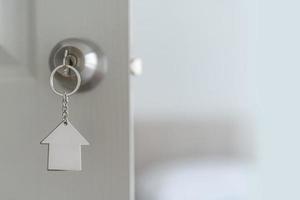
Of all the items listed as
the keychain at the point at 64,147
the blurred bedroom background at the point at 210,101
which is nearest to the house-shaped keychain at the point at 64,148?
the keychain at the point at 64,147

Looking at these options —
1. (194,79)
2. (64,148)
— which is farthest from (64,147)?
(194,79)

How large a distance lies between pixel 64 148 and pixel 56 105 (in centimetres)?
6

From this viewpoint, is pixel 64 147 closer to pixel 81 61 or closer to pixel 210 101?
pixel 81 61

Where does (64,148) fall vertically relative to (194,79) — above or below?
below

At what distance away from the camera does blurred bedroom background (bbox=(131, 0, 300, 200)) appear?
2.58 ft

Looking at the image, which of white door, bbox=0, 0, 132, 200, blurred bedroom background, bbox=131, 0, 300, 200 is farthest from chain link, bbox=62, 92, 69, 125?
blurred bedroom background, bbox=131, 0, 300, 200

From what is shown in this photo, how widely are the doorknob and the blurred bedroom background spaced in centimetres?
35

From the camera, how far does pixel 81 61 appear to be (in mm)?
431

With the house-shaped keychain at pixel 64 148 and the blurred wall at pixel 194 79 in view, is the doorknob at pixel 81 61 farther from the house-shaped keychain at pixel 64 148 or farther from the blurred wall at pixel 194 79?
the blurred wall at pixel 194 79

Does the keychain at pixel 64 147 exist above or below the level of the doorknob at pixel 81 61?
below

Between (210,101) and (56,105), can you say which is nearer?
(56,105)

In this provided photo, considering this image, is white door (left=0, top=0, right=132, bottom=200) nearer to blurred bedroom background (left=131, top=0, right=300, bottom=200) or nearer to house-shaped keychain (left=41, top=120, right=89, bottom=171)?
house-shaped keychain (left=41, top=120, right=89, bottom=171)

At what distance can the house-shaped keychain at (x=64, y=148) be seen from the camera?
0.41m

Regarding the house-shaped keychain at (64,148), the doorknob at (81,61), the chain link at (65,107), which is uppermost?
the doorknob at (81,61)
